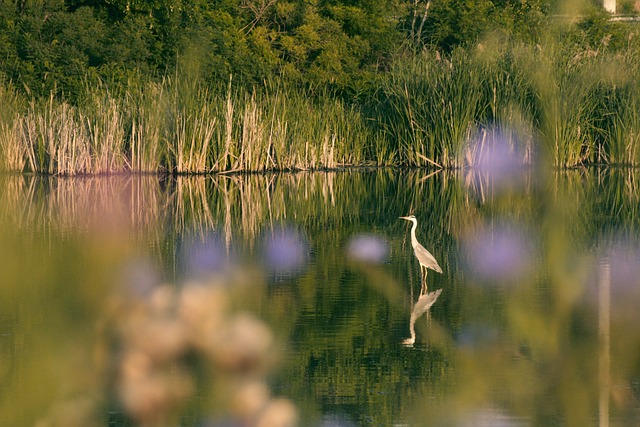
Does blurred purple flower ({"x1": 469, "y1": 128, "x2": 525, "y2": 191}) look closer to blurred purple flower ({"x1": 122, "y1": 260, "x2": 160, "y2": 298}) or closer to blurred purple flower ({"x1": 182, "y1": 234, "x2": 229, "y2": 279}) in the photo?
blurred purple flower ({"x1": 182, "y1": 234, "x2": 229, "y2": 279})

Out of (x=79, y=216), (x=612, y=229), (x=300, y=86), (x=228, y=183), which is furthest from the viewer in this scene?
(x=300, y=86)

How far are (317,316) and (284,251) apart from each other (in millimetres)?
3736

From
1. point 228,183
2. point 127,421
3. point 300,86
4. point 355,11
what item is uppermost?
point 355,11

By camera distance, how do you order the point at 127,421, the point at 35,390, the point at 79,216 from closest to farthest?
the point at 127,421 < the point at 35,390 < the point at 79,216

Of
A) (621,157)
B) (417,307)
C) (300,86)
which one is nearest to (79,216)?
(417,307)

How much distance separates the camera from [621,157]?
2480 centimetres

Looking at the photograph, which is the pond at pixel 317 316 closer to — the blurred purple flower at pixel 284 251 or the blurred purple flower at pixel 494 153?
the blurred purple flower at pixel 284 251

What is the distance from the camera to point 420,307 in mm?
9648

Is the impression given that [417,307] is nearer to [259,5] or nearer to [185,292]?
[185,292]

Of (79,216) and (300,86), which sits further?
(300,86)

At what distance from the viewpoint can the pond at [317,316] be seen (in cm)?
683

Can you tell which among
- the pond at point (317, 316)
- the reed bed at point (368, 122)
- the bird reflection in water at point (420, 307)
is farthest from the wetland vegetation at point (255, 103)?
the bird reflection in water at point (420, 307)

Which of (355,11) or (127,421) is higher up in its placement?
(355,11)

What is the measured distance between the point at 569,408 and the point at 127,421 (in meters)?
2.29
